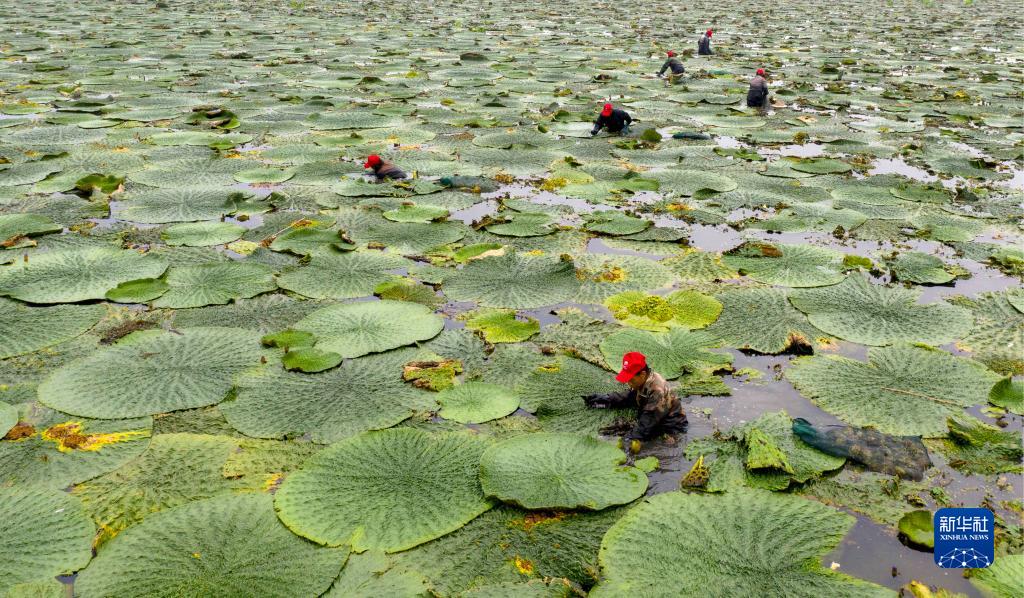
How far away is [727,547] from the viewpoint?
2791 mm

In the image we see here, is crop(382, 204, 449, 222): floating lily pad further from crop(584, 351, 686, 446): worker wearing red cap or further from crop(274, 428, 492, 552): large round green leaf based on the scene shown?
crop(584, 351, 686, 446): worker wearing red cap

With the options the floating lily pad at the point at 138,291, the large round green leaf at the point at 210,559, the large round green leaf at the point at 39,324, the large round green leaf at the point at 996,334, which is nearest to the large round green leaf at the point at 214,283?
the floating lily pad at the point at 138,291

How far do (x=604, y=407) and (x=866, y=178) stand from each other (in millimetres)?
5176

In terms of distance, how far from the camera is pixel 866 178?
24.5 feet

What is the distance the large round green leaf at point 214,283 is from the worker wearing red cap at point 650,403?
2691 mm

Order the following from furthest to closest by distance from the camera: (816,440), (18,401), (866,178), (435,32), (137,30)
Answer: (435,32) < (137,30) < (866,178) < (18,401) < (816,440)

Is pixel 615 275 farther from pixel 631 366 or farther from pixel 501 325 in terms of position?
pixel 631 366

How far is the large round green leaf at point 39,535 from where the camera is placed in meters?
2.68

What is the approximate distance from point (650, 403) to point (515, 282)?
184cm

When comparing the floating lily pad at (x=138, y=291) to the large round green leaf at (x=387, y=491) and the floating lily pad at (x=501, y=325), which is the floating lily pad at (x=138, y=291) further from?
the large round green leaf at (x=387, y=491)

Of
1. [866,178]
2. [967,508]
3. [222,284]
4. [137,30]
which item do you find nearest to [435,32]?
[137,30]

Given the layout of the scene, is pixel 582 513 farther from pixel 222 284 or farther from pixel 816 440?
pixel 222 284

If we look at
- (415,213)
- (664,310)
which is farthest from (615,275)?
(415,213)

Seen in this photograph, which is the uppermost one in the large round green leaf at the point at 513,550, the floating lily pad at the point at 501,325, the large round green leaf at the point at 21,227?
the large round green leaf at the point at 21,227
